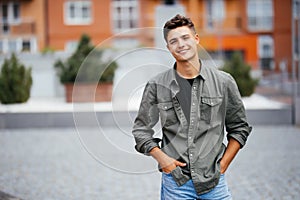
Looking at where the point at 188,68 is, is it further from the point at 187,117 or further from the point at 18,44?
the point at 18,44

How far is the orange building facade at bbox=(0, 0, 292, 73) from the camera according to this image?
30609 mm

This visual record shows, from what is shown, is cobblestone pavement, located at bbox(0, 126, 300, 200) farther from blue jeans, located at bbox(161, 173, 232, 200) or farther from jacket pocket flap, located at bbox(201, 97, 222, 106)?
jacket pocket flap, located at bbox(201, 97, 222, 106)

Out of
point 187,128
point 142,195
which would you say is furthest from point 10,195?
point 187,128

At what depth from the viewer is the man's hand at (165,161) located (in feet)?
7.29

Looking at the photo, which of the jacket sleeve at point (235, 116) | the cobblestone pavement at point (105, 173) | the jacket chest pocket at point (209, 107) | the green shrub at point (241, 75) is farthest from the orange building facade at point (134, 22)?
the jacket chest pocket at point (209, 107)

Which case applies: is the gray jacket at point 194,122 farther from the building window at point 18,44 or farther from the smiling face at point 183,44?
the building window at point 18,44

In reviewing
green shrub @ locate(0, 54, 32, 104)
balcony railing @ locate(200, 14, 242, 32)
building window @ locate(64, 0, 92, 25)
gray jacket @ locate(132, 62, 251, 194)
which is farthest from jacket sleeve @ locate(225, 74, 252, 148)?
building window @ locate(64, 0, 92, 25)

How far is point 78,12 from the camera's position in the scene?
31422mm

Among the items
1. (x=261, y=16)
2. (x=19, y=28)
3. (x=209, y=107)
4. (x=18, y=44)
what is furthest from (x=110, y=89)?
(x=261, y=16)

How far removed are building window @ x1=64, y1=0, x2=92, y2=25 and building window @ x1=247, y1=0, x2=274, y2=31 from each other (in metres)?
9.55

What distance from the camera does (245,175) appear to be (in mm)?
6266

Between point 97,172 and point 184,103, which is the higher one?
point 184,103

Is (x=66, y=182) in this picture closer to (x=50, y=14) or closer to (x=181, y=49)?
(x=181, y=49)

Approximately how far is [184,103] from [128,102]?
60 cm
